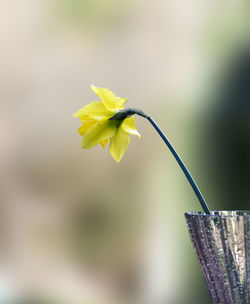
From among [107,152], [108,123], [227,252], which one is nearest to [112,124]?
[108,123]

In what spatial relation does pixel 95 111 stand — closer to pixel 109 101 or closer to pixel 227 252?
pixel 109 101

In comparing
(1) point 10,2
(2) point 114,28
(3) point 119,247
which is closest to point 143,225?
(3) point 119,247

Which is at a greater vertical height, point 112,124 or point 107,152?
point 107,152

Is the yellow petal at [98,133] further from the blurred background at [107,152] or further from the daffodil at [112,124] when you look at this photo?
the blurred background at [107,152]

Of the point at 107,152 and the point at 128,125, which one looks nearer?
the point at 128,125

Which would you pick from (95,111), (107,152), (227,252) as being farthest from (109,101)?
(107,152)

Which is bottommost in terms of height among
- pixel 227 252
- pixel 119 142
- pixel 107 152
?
pixel 227 252

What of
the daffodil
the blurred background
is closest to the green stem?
the daffodil
